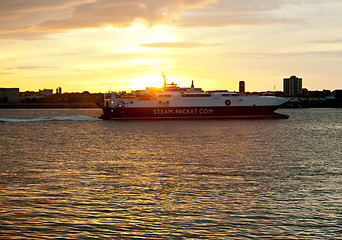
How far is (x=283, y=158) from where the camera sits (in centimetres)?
2894

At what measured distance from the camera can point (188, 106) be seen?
8250cm

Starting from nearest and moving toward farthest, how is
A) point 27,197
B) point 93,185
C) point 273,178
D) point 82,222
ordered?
point 82,222
point 27,197
point 93,185
point 273,178

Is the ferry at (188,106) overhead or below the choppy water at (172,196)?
overhead

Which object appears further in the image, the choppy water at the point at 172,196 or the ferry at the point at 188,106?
the ferry at the point at 188,106

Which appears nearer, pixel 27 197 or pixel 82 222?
pixel 82 222

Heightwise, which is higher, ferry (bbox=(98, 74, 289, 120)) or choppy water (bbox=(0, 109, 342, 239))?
ferry (bbox=(98, 74, 289, 120))

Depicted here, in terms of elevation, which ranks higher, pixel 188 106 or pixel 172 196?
pixel 188 106

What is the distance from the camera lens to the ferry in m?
82.1

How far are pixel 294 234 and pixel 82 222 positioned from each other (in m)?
6.51

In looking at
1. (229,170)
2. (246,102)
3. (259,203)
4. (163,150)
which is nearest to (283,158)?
(229,170)

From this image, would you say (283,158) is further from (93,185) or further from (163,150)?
(93,185)

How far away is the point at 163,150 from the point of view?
3416cm

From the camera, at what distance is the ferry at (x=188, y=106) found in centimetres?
8212

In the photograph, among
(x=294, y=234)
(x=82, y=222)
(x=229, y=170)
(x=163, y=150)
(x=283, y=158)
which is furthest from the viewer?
(x=163, y=150)
